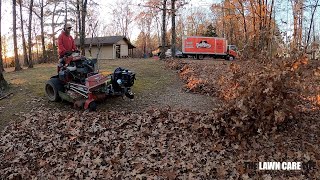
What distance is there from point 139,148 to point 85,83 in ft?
8.24

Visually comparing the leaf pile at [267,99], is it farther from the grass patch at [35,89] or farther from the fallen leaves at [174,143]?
the grass patch at [35,89]

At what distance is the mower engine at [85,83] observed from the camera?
24.2 ft

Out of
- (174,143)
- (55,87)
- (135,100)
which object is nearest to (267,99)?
(174,143)

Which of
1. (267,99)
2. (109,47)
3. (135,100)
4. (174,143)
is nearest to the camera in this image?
(267,99)

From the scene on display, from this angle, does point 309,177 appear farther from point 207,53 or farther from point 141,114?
point 207,53

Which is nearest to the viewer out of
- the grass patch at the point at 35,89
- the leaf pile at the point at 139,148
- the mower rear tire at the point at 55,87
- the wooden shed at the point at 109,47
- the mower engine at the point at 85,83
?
the leaf pile at the point at 139,148

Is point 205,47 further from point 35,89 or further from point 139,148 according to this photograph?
point 139,148

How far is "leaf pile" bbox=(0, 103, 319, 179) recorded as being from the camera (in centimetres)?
523

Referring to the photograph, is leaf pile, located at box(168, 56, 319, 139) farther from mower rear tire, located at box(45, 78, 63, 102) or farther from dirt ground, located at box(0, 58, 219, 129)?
mower rear tire, located at box(45, 78, 63, 102)

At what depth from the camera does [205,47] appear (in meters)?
29.1

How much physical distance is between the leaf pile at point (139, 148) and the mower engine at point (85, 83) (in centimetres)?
68

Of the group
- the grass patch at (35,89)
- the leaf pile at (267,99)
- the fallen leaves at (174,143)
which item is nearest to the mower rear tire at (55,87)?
the grass patch at (35,89)

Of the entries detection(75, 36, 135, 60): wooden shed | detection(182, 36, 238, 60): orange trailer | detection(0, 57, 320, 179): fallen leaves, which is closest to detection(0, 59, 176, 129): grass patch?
detection(0, 57, 320, 179): fallen leaves

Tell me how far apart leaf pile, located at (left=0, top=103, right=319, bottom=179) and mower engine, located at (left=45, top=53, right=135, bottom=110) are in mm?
678
